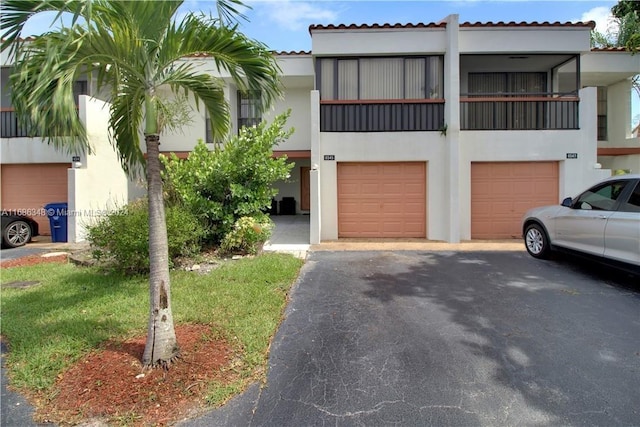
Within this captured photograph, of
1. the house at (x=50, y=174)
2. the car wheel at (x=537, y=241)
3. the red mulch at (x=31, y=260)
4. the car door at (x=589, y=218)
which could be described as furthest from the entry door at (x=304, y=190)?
the car door at (x=589, y=218)

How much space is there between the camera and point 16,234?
10453mm

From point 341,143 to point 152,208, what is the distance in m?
7.48

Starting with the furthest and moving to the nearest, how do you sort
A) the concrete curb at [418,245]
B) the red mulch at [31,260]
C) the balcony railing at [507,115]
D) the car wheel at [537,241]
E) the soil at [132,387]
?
the balcony railing at [507,115] < the concrete curb at [418,245] < the red mulch at [31,260] < the car wheel at [537,241] < the soil at [132,387]

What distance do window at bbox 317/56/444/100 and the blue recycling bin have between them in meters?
8.10

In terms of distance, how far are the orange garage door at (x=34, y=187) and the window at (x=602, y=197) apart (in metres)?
13.6

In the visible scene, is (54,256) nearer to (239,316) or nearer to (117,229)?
(117,229)

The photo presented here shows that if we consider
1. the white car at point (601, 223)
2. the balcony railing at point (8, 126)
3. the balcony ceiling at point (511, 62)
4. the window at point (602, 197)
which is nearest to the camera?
the white car at point (601, 223)

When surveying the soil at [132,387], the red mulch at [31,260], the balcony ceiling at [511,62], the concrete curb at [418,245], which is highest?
the balcony ceiling at [511,62]

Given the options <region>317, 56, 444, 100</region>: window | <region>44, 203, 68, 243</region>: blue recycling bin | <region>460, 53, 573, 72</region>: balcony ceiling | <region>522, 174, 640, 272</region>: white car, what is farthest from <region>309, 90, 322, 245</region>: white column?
<region>44, 203, 68, 243</region>: blue recycling bin

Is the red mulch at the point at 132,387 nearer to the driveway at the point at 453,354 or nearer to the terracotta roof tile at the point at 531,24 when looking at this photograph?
Result: the driveway at the point at 453,354

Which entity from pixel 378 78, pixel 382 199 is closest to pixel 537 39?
pixel 378 78

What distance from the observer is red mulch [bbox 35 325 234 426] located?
297cm

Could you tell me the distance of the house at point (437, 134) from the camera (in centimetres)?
1041

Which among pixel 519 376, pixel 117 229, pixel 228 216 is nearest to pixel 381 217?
pixel 228 216
